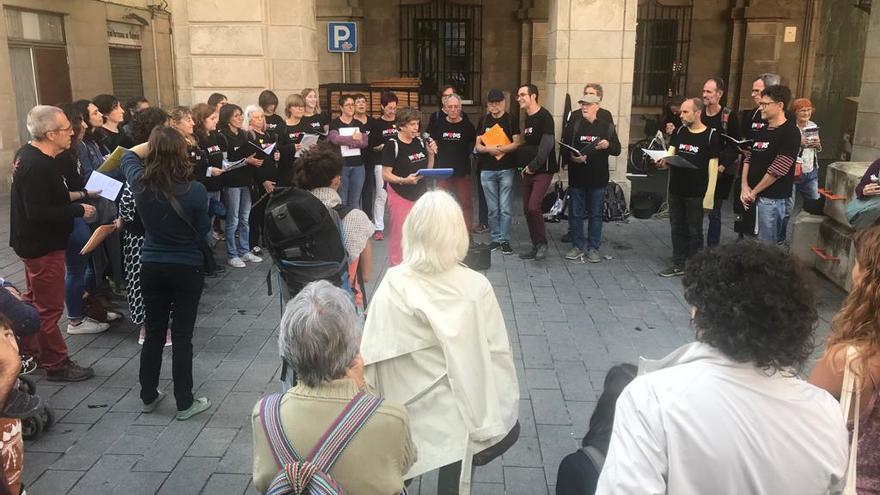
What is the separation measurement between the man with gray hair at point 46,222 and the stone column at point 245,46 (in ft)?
16.9

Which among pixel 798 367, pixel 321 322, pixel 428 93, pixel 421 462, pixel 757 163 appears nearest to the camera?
pixel 798 367

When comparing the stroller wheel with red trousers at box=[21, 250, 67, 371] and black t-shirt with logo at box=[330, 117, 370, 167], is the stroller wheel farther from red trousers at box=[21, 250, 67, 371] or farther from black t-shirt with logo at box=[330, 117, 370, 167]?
black t-shirt with logo at box=[330, 117, 370, 167]

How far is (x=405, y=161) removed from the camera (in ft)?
23.6

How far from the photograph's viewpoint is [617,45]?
32.9 feet

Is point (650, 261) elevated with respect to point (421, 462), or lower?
lower

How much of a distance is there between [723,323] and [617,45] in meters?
8.97

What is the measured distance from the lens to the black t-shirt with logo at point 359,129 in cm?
873

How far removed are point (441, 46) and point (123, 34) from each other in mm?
8163

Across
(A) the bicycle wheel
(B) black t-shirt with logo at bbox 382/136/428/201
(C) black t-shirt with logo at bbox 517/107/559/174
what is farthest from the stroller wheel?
(A) the bicycle wheel

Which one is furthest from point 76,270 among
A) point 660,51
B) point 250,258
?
point 660,51

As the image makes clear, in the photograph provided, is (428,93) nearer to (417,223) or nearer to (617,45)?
(617,45)

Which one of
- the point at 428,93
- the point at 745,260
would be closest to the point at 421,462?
the point at 745,260

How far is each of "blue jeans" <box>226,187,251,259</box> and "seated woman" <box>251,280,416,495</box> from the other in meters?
5.75

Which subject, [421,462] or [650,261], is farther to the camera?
[650,261]
